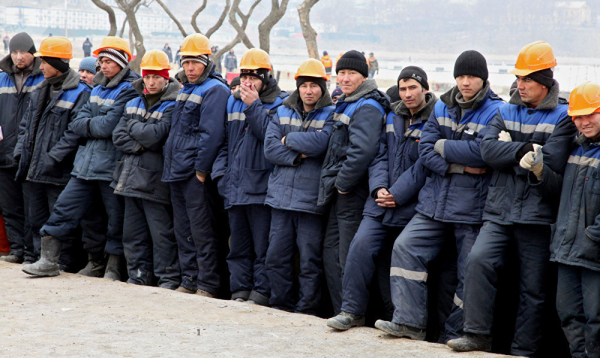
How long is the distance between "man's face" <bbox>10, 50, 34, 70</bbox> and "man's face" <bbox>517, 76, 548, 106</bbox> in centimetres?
573

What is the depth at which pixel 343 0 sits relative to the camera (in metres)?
131

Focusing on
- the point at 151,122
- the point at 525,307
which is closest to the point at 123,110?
the point at 151,122

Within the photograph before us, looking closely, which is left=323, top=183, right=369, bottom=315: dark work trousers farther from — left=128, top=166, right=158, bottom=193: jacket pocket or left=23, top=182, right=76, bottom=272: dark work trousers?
left=23, top=182, right=76, bottom=272: dark work trousers

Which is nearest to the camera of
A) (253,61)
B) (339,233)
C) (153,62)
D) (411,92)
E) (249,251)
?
(411,92)

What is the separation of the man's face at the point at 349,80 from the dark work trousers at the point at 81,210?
112 inches

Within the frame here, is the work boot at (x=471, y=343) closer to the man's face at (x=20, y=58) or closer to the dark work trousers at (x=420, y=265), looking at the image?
the dark work trousers at (x=420, y=265)

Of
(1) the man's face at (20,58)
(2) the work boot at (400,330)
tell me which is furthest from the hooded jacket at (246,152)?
(1) the man's face at (20,58)

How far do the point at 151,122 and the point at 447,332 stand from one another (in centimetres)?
354

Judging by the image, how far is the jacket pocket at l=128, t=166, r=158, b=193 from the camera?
22.2ft

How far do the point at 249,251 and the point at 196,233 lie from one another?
573 mm

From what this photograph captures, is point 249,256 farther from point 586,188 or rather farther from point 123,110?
point 586,188

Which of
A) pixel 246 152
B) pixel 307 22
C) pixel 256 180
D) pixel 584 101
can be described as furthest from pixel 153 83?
pixel 307 22

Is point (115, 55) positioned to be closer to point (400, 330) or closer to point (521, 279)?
point (400, 330)

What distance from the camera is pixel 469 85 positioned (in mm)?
5180
